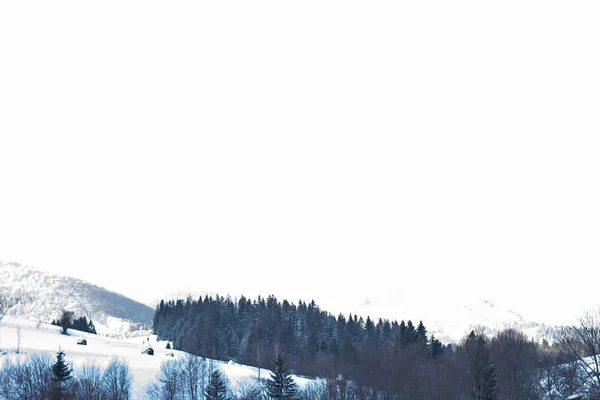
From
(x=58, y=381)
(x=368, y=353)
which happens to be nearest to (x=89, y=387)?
(x=58, y=381)

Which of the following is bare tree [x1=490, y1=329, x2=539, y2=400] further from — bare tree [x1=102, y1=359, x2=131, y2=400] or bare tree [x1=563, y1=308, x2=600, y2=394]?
bare tree [x1=102, y1=359, x2=131, y2=400]

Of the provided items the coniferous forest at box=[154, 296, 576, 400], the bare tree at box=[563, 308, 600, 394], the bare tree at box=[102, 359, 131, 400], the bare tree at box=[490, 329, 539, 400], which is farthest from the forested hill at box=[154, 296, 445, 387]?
the bare tree at box=[563, 308, 600, 394]

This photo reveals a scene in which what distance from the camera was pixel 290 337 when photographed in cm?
17362

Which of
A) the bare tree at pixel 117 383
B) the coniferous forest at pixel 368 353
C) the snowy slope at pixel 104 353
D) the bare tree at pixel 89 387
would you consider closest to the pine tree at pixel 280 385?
the coniferous forest at pixel 368 353

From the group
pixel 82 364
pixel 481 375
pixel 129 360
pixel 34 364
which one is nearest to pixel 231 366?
pixel 129 360

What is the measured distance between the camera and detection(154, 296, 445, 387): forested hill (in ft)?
488

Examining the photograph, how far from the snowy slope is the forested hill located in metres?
10.2

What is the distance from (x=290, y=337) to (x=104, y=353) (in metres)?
51.1

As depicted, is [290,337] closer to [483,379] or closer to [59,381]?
[483,379]

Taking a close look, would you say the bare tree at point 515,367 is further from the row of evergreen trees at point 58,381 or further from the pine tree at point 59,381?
the pine tree at point 59,381

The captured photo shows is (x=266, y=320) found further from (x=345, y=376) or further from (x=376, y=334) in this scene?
(x=345, y=376)

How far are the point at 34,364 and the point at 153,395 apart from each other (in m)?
19.9

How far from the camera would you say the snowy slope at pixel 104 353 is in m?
125

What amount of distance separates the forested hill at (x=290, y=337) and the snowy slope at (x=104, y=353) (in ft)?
33.4
